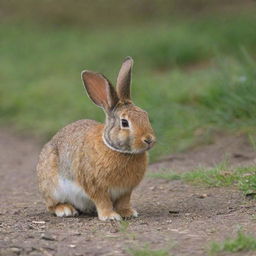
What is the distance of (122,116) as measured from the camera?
18.6 ft

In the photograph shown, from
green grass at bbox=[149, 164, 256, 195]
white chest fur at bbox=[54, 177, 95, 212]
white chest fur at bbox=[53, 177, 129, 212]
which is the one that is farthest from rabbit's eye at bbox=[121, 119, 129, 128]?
green grass at bbox=[149, 164, 256, 195]

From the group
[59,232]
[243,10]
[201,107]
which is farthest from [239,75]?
[243,10]

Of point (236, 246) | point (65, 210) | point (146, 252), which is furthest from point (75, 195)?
point (236, 246)

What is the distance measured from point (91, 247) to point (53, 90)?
273 inches

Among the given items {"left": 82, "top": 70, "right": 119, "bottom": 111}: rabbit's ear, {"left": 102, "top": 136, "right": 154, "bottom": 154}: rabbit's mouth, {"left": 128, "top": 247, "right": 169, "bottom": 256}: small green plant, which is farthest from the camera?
{"left": 82, "top": 70, "right": 119, "bottom": 111}: rabbit's ear

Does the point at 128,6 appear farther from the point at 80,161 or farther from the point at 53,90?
the point at 80,161

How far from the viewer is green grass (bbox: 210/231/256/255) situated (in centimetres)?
454

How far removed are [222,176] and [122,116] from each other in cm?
128

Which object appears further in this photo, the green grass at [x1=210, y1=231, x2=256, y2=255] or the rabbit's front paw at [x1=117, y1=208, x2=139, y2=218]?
the rabbit's front paw at [x1=117, y1=208, x2=139, y2=218]

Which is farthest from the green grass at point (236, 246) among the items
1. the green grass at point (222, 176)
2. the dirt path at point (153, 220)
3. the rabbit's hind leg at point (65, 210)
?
the rabbit's hind leg at point (65, 210)

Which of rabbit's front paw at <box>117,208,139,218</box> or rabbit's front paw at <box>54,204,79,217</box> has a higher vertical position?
rabbit's front paw at <box>54,204,79,217</box>

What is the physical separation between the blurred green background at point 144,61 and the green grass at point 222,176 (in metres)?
1.45

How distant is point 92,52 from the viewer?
1328cm

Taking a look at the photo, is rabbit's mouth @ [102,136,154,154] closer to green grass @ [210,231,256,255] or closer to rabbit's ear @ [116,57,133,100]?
rabbit's ear @ [116,57,133,100]
